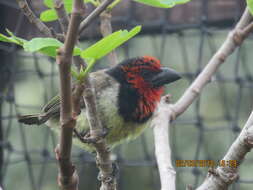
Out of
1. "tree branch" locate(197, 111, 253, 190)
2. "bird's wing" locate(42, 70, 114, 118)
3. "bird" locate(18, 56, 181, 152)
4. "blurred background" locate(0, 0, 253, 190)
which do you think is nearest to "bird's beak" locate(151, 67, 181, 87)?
"bird" locate(18, 56, 181, 152)

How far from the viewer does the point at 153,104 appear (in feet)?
6.61

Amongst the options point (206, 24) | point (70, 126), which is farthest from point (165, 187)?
point (206, 24)

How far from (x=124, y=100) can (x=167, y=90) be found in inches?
68.8

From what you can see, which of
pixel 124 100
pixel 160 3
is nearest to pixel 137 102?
pixel 124 100

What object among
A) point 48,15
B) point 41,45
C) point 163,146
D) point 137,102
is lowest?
point 163,146

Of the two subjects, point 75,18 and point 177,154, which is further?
point 177,154

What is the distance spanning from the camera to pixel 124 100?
1936 millimetres

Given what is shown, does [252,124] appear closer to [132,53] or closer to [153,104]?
[153,104]

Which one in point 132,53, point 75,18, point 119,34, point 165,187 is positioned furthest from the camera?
point 132,53

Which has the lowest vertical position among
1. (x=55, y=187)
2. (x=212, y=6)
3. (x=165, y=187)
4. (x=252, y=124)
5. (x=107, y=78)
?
(x=55, y=187)

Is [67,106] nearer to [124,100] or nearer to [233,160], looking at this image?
[233,160]

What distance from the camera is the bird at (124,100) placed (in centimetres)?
185

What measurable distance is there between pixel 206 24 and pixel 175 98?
2.35 feet

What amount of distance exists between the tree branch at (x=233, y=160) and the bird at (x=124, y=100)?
2.43 ft
